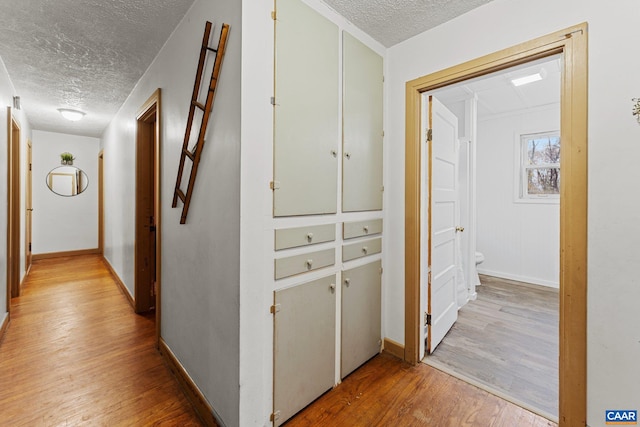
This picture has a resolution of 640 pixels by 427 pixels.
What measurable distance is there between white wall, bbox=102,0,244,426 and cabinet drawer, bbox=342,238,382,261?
790 millimetres

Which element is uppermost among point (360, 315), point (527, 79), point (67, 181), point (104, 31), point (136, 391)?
point (527, 79)

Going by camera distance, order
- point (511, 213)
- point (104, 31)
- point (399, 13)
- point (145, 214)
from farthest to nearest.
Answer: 1. point (511, 213)
2. point (145, 214)
3. point (104, 31)
4. point (399, 13)

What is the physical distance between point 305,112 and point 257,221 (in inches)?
27.1

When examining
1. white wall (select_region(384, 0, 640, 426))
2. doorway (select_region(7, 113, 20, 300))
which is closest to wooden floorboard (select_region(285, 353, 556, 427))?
white wall (select_region(384, 0, 640, 426))

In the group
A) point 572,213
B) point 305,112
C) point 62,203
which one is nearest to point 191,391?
point 305,112

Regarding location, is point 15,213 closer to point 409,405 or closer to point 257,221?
point 257,221

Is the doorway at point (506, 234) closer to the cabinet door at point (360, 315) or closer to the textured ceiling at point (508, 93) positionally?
the textured ceiling at point (508, 93)

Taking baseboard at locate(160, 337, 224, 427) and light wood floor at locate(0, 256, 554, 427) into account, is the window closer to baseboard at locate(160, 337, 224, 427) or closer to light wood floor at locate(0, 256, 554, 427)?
light wood floor at locate(0, 256, 554, 427)

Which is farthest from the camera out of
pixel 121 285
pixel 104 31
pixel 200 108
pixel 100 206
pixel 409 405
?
pixel 100 206

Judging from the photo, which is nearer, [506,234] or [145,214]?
[145,214]

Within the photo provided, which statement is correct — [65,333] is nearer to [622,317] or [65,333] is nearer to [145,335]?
[145,335]

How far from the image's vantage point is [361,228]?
1.98 m

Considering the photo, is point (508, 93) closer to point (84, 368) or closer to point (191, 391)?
point (191, 391)

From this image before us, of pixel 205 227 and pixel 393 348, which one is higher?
pixel 205 227
